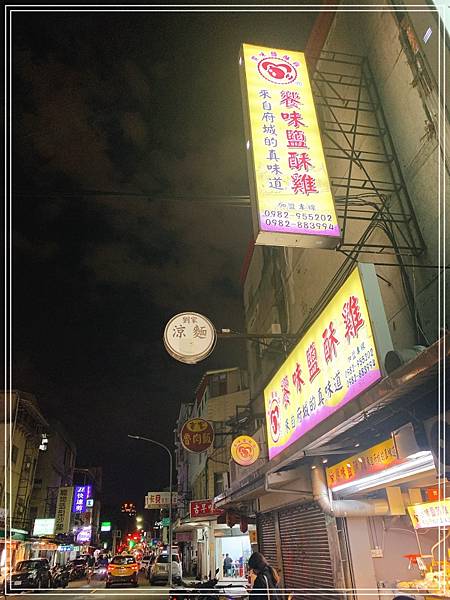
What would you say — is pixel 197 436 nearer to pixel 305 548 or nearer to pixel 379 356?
pixel 305 548

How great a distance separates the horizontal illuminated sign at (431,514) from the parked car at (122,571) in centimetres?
2555

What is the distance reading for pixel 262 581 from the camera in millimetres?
7121

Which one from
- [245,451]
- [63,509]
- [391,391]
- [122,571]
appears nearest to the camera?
[391,391]

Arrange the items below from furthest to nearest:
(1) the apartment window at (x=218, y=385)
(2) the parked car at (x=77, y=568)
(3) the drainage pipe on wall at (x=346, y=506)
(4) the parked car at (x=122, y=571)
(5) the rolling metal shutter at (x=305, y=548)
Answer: (1) the apartment window at (x=218, y=385) → (2) the parked car at (x=77, y=568) → (4) the parked car at (x=122, y=571) → (5) the rolling metal shutter at (x=305, y=548) → (3) the drainage pipe on wall at (x=346, y=506)

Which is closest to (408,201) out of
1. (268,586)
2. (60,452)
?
(268,586)

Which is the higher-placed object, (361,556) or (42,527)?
(361,556)

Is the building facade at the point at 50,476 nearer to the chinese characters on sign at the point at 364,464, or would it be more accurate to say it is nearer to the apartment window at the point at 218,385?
the apartment window at the point at 218,385

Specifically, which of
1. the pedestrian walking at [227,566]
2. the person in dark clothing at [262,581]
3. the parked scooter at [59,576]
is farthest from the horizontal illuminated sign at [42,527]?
the person in dark clothing at [262,581]

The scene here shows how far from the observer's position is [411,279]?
24.8 feet

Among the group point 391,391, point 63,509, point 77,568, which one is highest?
point 391,391

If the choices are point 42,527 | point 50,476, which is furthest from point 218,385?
point 50,476

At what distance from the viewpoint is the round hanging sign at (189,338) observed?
10078 millimetres

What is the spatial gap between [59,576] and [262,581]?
30.0 metres

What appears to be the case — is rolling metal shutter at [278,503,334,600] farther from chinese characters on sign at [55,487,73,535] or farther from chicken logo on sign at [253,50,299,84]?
chinese characters on sign at [55,487,73,535]
